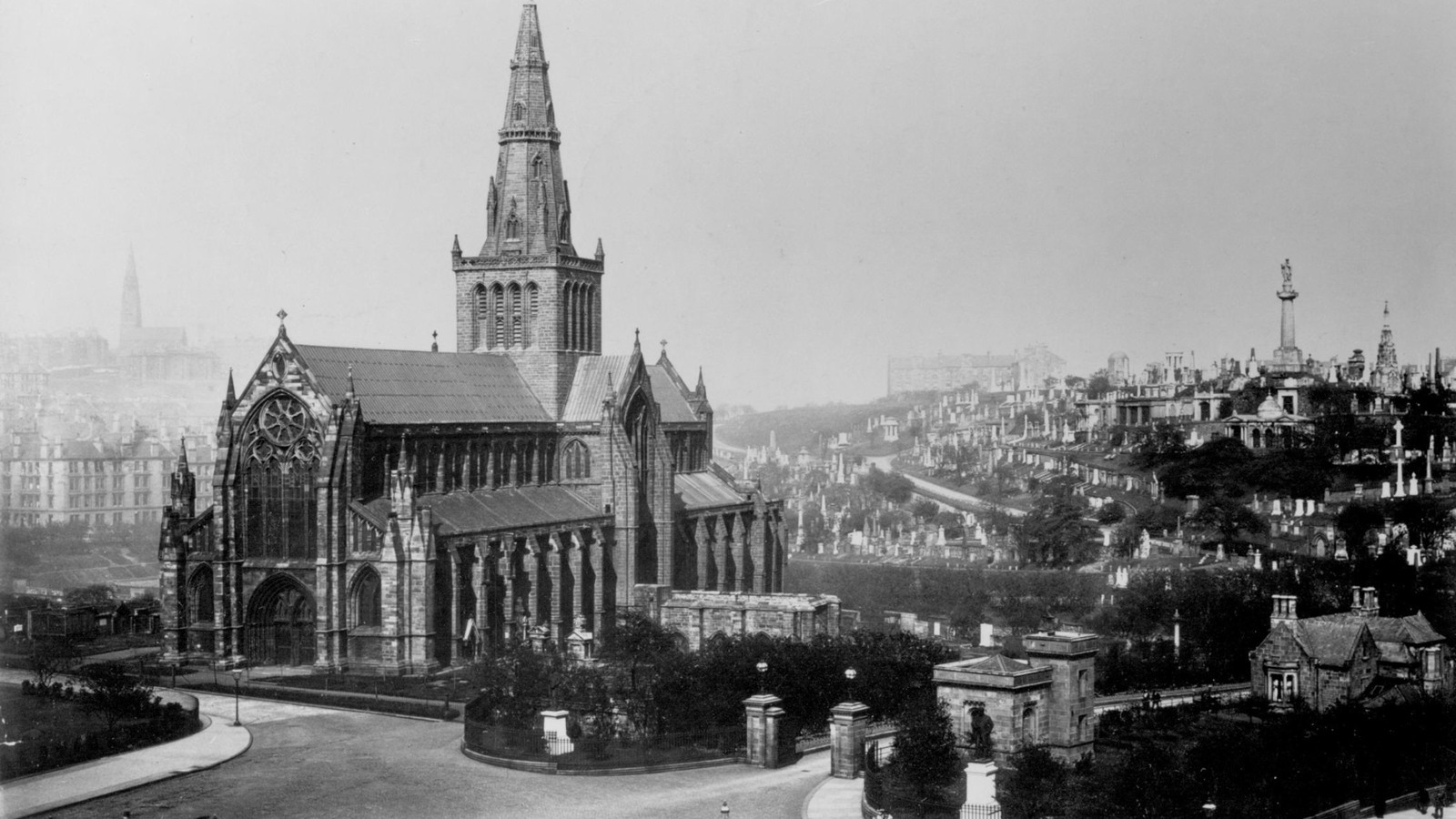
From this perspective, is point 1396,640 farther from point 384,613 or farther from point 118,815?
point 118,815

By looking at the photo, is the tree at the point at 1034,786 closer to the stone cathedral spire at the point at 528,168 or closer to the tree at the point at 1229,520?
the stone cathedral spire at the point at 528,168

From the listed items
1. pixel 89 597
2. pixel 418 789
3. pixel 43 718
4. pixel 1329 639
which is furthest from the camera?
pixel 89 597

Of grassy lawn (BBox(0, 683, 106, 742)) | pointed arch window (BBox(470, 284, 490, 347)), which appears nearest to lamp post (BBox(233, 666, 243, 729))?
grassy lawn (BBox(0, 683, 106, 742))

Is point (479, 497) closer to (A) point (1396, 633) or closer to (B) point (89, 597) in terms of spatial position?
(B) point (89, 597)

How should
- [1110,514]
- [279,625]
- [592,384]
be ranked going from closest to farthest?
[279,625]
[592,384]
[1110,514]

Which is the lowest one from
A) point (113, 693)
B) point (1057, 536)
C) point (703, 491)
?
point (113, 693)

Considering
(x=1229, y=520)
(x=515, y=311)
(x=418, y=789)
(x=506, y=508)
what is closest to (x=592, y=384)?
(x=515, y=311)

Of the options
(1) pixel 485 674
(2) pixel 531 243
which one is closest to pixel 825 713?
(1) pixel 485 674
